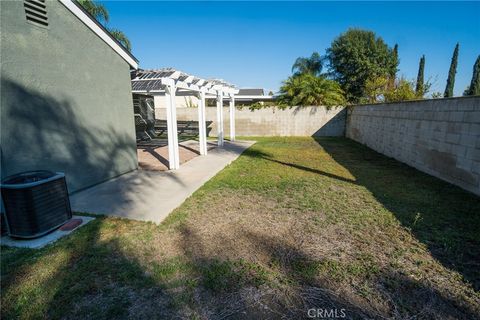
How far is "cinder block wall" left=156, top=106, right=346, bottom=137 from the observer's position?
15031mm

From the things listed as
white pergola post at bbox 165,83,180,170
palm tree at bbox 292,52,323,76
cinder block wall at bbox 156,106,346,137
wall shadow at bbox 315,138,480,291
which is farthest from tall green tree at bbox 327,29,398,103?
white pergola post at bbox 165,83,180,170

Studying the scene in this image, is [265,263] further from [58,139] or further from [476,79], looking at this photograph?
[476,79]

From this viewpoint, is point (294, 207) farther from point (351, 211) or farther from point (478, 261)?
point (478, 261)

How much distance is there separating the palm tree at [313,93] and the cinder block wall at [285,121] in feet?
1.92

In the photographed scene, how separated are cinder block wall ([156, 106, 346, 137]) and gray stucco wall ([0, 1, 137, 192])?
386 inches

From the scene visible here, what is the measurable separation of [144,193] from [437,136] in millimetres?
6729

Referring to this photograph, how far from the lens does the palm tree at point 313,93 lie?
50.0 feet

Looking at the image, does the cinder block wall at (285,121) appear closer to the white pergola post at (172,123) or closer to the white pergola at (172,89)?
the white pergola at (172,89)

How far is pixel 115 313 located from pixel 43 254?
4.61 feet

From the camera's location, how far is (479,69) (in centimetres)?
2191

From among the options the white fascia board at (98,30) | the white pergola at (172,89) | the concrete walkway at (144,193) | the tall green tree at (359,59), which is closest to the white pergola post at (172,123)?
the white pergola at (172,89)

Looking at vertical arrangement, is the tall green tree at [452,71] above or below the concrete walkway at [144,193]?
above
